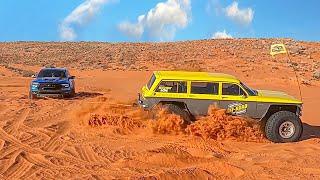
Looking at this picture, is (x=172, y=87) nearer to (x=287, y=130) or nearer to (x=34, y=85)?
(x=287, y=130)

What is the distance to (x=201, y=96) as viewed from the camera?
42.3ft

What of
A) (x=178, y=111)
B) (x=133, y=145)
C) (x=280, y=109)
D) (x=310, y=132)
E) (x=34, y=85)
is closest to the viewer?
(x=133, y=145)

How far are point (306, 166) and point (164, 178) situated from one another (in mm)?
3165

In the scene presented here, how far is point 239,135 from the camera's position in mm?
12742

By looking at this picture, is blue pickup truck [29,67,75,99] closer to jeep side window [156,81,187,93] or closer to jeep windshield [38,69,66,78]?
jeep windshield [38,69,66,78]

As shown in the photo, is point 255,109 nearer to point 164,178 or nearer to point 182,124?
point 182,124

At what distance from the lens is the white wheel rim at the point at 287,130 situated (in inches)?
509

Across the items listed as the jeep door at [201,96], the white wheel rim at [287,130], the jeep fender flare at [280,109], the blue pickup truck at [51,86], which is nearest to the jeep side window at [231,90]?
the jeep door at [201,96]

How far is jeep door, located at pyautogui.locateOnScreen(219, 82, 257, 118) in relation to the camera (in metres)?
12.9

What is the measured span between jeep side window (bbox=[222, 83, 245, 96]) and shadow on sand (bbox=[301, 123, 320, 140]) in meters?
2.35

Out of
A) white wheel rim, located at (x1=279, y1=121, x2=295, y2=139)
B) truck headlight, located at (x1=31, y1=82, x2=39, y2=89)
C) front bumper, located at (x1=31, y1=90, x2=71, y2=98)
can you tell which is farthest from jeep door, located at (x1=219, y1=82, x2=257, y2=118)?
truck headlight, located at (x1=31, y1=82, x2=39, y2=89)

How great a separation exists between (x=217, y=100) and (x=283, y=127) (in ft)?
6.03

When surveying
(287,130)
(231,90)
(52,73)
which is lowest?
(287,130)

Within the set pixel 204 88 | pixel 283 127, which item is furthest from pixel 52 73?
pixel 283 127
